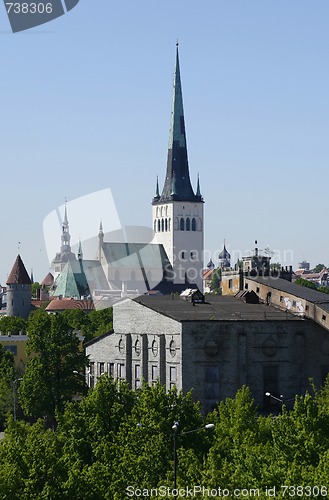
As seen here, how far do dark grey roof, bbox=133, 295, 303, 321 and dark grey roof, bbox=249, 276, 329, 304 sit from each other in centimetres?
201

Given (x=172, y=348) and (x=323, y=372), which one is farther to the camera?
(x=323, y=372)

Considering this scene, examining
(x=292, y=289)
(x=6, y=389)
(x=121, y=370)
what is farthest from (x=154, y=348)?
(x=6, y=389)

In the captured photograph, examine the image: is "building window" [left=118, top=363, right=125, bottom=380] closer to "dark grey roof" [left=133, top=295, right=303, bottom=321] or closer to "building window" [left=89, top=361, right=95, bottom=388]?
"building window" [left=89, top=361, right=95, bottom=388]

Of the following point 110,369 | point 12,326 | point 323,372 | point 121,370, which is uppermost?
point 12,326

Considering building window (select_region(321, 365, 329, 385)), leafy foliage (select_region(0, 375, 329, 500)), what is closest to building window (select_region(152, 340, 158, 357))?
building window (select_region(321, 365, 329, 385))

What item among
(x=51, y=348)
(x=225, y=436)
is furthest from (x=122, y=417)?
(x=51, y=348)

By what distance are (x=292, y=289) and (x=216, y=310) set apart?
906cm

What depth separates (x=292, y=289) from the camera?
104625 mm

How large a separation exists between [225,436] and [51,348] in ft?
117

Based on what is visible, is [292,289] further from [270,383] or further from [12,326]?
[12,326]

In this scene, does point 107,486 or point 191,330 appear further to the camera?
point 191,330

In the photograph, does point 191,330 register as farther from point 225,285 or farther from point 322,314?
point 225,285

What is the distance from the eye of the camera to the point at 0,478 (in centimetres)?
5197

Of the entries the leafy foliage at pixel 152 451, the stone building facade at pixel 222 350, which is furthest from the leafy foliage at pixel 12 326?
the leafy foliage at pixel 152 451
